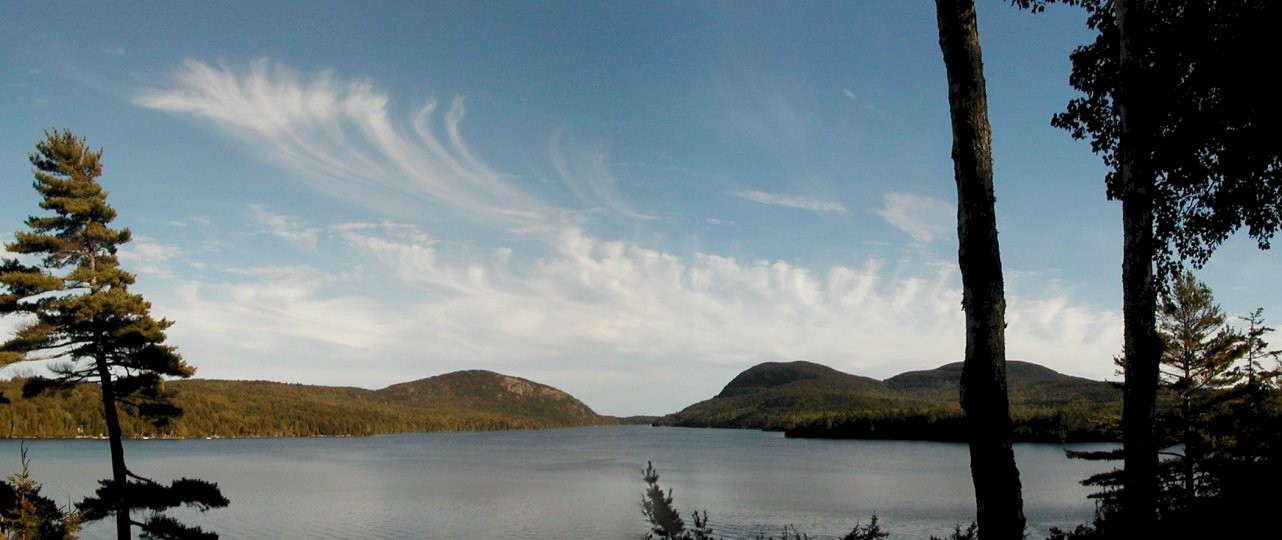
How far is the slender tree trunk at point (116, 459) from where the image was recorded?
807 inches

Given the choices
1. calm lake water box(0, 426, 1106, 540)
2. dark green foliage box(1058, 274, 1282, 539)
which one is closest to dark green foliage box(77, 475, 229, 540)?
calm lake water box(0, 426, 1106, 540)

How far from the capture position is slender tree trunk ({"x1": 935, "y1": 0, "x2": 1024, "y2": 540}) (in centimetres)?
502

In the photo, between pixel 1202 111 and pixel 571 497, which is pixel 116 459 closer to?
pixel 1202 111

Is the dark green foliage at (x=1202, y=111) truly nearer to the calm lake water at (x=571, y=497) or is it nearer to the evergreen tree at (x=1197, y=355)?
the evergreen tree at (x=1197, y=355)

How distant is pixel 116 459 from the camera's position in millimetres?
21297

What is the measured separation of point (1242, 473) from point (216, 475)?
86.3 metres

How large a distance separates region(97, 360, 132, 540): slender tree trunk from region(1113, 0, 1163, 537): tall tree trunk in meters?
21.9

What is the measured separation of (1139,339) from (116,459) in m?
24.3

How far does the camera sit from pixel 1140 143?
8.09 m

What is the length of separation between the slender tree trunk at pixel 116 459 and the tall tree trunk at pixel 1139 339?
21.9m

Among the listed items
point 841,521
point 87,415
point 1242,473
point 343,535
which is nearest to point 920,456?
point 841,521

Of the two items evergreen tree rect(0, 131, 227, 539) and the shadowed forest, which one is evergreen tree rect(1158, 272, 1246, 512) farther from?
evergreen tree rect(0, 131, 227, 539)

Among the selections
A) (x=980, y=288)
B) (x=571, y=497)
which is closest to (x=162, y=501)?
(x=980, y=288)

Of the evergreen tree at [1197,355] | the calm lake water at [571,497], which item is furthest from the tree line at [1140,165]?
the calm lake water at [571,497]
